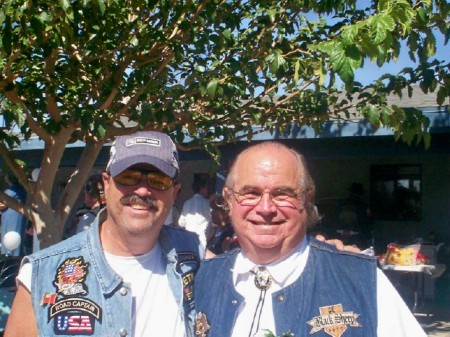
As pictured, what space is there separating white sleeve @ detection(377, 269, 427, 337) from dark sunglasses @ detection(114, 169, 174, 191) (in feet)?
2.89

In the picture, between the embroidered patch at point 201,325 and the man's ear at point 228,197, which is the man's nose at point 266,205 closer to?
the man's ear at point 228,197

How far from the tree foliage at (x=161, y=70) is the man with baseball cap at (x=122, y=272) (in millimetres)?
2201

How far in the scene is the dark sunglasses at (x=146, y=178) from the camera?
2.55 metres

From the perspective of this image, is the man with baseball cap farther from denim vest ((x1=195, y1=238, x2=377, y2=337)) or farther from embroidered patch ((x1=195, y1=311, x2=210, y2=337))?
denim vest ((x1=195, y1=238, x2=377, y2=337))

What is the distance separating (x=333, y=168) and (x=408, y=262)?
179 inches

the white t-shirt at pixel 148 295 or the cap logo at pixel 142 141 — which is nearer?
the white t-shirt at pixel 148 295

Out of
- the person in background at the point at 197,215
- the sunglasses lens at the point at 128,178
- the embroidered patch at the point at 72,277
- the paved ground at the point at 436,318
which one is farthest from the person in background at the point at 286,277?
the person in background at the point at 197,215

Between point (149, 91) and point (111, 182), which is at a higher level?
point (149, 91)

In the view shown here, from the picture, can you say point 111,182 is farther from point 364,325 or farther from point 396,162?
point 396,162

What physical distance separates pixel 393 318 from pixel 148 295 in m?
0.90

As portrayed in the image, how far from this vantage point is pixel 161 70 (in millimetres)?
5625

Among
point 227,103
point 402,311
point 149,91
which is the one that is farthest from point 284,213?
point 227,103

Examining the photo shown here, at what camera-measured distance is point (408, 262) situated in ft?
26.5

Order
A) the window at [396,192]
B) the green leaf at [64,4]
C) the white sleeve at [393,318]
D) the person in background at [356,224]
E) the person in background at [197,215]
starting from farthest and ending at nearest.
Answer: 1. the window at [396,192]
2. the person in background at [356,224]
3. the person in background at [197,215]
4. the green leaf at [64,4]
5. the white sleeve at [393,318]
